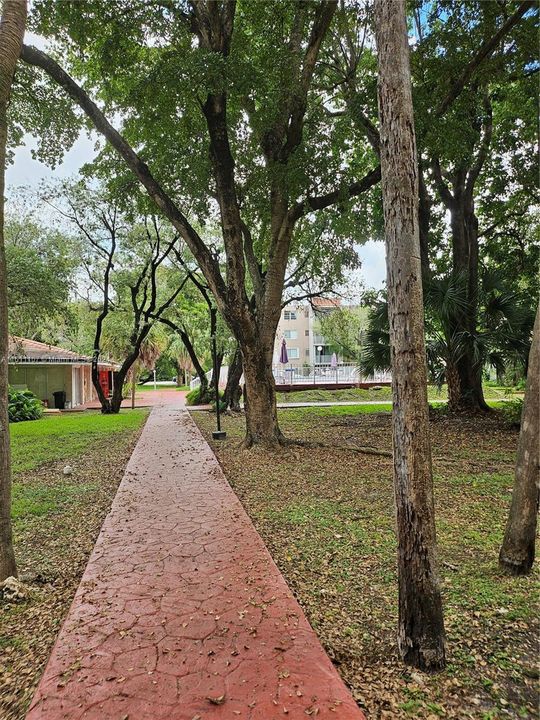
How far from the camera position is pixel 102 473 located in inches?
309

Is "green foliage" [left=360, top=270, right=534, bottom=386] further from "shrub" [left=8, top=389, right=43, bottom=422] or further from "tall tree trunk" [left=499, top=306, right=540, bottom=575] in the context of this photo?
"shrub" [left=8, top=389, right=43, bottom=422]

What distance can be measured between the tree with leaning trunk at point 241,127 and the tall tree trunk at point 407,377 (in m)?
4.94

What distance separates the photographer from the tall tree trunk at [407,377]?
2432mm

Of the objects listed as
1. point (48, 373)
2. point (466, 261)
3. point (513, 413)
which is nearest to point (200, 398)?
point (48, 373)

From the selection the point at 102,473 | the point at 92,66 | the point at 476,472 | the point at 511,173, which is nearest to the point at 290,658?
the point at 476,472

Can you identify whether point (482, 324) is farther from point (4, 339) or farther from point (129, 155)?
point (4, 339)

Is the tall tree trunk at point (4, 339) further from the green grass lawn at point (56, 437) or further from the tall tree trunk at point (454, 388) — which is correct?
the tall tree trunk at point (454, 388)

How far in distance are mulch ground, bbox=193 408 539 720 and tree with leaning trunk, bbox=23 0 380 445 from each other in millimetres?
2409

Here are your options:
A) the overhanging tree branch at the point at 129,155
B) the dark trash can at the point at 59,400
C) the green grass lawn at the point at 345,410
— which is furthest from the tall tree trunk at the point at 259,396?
the dark trash can at the point at 59,400

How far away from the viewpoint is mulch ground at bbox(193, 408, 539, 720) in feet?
7.41

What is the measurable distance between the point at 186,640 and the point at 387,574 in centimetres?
160

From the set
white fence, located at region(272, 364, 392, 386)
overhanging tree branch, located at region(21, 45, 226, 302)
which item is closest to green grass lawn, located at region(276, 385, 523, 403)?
white fence, located at region(272, 364, 392, 386)

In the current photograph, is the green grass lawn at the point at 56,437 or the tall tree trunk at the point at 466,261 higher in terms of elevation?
the tall tree trunk at the point at 466,261

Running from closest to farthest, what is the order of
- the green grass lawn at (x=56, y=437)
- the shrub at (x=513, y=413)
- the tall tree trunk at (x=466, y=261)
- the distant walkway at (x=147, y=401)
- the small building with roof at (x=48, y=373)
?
the green grass lawn at (x=56, y=437) < the shrub at (x=513, y=413) < the tall tree trunk at (x=466, y=261) < the small building with roof at (x=48, y=373) < the distant walkway at (x=147, y=401)
